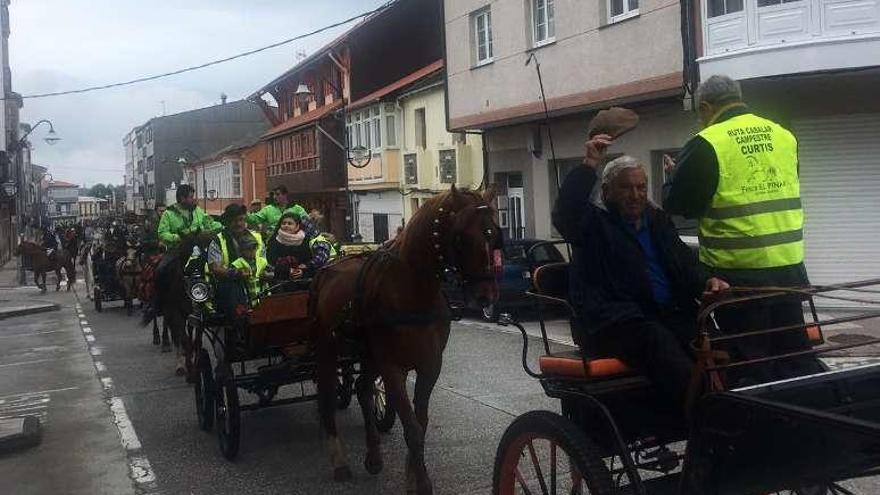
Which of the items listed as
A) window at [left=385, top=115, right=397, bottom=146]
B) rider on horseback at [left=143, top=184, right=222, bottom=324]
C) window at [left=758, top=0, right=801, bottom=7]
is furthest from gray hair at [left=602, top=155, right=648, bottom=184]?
window at [left=385, top=115, right=397, bottom=146]

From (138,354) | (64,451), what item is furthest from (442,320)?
(138,354)

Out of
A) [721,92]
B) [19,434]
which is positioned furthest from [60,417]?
[721,92]

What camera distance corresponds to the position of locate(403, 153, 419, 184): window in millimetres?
31094

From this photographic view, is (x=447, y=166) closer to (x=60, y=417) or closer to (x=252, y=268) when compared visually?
(x=60, y=417)

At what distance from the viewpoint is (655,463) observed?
166 inches

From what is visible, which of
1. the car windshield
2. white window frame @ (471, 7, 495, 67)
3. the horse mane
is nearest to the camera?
the horse mane

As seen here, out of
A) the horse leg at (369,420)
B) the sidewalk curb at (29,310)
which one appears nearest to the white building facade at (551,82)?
the horse leg at (369,420)

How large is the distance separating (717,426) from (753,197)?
3.97 ft

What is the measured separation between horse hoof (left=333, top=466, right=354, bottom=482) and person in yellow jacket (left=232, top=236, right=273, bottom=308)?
204 centimetres

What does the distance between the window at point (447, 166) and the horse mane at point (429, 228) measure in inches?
848

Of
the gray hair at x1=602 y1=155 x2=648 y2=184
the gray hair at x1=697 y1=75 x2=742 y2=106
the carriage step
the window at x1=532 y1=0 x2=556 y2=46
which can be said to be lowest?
the carriage step

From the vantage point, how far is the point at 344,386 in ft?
26.9

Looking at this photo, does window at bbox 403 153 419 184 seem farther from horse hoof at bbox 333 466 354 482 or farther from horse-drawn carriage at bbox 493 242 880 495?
horse-drawn carriage at bbox 493 242 880 495

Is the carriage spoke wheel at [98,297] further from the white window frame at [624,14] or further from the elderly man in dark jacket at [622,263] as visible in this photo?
the elderly man in dark jacket at [622,263]
